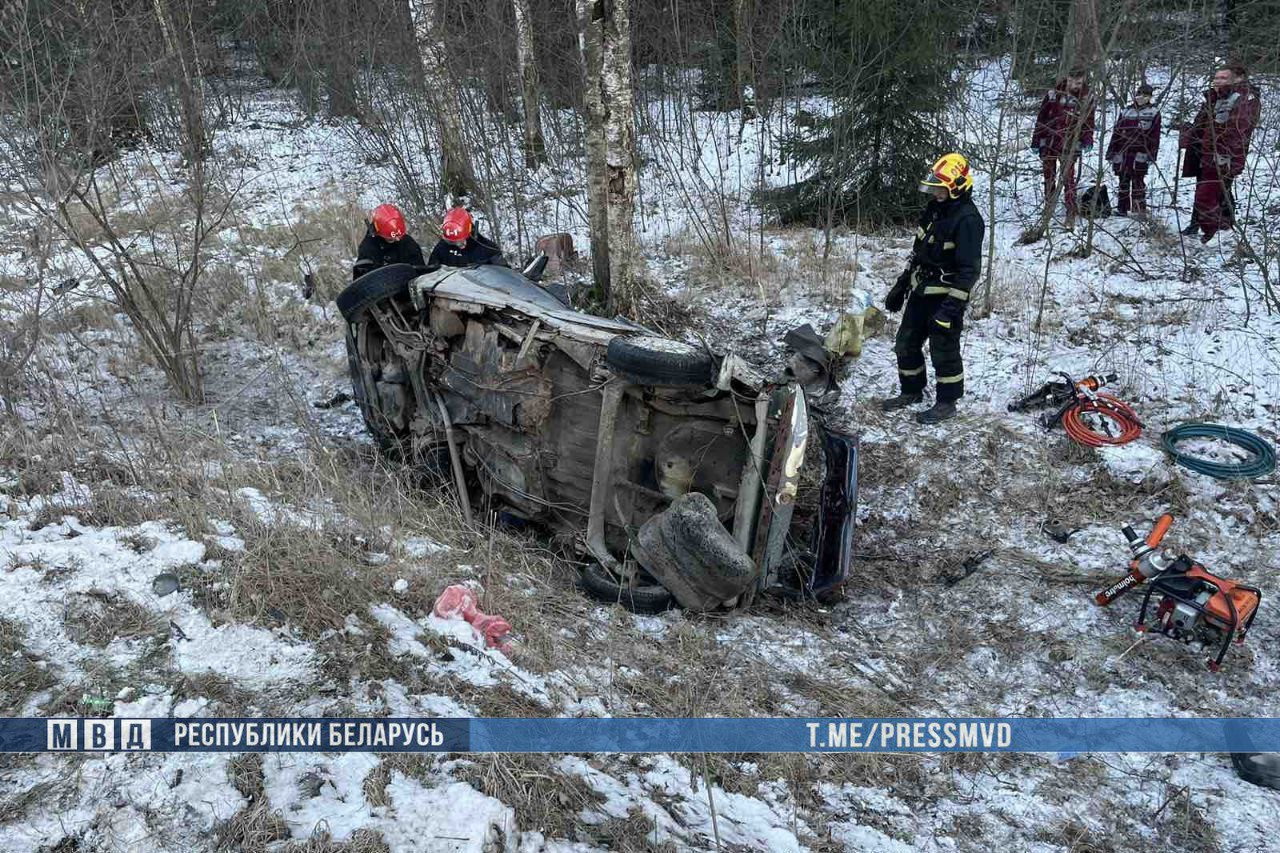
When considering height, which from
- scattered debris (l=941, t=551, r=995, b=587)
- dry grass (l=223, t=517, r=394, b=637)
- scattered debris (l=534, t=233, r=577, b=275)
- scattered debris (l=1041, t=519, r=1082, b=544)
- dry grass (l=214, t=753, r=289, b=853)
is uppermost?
scattered debris (l=534, t=233, r=577, b=275)

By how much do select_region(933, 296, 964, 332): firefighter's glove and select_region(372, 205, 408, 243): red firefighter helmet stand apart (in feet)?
13.7

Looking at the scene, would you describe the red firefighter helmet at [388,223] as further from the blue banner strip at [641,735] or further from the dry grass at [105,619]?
the blue banner strip at [641,735]

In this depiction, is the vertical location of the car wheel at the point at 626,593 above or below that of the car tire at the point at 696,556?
below

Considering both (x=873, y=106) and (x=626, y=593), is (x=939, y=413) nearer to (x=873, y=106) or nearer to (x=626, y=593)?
(x=626, y=593)

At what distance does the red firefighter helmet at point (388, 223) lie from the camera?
21.5ft

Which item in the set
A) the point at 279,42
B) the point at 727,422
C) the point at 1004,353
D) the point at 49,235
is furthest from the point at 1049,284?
the point at 279,42

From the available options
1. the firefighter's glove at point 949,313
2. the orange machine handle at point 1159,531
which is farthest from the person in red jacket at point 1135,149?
the orange machine handle at point 1159,531

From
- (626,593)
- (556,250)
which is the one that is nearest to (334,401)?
(556,250)

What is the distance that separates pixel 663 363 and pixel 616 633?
1318 mm

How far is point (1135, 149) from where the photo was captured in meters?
8.67

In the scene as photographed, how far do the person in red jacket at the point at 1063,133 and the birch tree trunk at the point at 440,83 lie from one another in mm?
5917

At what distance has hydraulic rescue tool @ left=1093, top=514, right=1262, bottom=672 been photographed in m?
3.67

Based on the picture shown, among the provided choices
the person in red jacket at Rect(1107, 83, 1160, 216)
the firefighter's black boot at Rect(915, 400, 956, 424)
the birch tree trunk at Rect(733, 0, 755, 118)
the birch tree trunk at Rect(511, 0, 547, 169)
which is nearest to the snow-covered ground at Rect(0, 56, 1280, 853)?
the firefighter's black boot at Rect(915, 400, 956, 424)

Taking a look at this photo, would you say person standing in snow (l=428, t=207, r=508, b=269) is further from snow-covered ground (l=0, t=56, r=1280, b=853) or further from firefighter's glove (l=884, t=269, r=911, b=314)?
firefighter's glove (l=884, t=269, r=911, b=314)
